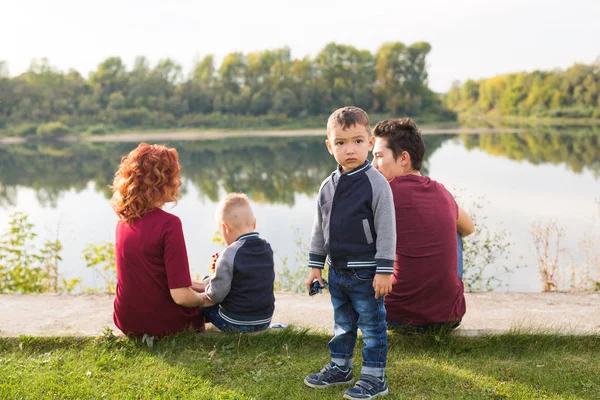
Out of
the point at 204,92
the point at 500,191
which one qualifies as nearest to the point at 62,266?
the point at 500,191

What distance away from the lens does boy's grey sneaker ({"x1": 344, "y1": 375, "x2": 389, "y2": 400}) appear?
9.70ft

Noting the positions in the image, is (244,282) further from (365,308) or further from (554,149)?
(554,149)

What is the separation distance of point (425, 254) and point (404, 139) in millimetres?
750

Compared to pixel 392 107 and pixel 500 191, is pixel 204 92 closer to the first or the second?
pixel 392 107

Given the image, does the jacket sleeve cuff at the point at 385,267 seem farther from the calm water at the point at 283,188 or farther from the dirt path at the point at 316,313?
the calm water at the point at 283,188

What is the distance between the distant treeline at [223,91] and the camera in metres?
42.2

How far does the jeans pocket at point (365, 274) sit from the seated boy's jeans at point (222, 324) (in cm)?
108

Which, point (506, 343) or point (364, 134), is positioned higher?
point (364, 134)

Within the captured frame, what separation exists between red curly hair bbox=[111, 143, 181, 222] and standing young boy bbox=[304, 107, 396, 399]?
103cm

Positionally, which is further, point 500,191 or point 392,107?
point 392,107

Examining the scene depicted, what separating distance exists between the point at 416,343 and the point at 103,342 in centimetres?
194

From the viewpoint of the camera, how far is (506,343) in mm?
3688

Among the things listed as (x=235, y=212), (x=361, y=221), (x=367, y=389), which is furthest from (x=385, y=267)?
(x=235, y=212)

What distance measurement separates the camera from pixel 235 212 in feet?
12.0
